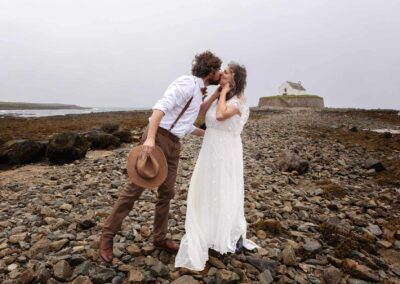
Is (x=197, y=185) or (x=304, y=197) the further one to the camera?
(x=304, y=197)

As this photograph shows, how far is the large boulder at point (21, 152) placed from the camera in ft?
37.1

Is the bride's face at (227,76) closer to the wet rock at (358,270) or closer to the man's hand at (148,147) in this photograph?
Answer: the man's hand at (148,147)

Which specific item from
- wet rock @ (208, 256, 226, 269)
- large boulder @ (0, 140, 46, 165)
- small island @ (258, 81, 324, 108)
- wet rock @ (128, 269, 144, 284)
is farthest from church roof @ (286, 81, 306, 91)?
wet rock @ (128, 269, 144, 284)

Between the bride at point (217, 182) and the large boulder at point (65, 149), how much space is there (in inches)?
318

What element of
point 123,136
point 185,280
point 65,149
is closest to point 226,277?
point 185,280

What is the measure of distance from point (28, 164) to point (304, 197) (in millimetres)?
9559

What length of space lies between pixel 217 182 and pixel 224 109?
1132 millimetres

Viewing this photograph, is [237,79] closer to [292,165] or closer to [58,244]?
[58,244]

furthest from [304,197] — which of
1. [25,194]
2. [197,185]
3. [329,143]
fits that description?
[329,143]

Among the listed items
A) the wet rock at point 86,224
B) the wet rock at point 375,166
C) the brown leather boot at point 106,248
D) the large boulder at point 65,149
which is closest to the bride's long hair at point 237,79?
the brown leather boot at point 106,248

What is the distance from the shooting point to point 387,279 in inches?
181

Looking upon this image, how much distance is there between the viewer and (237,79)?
4477 mm

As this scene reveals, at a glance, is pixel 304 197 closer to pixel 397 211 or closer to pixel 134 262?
pixel 397 211

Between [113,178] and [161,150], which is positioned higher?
[161,150]
